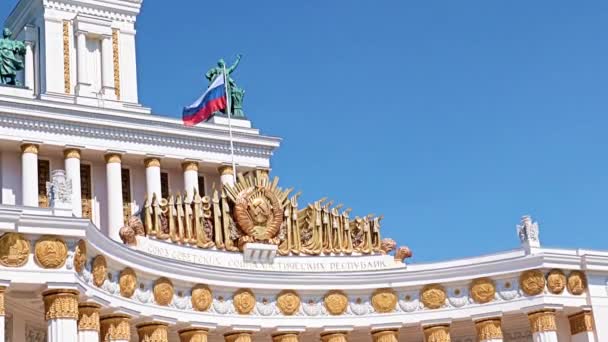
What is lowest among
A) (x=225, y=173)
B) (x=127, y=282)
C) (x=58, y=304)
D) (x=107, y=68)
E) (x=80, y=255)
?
(x=58, y=304)

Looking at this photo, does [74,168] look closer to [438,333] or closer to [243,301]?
[243,301]

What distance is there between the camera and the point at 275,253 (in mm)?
43094

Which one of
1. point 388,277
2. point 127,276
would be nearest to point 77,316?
point 127,276

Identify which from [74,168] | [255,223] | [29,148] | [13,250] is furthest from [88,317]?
[29,148]

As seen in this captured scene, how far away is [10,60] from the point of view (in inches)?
1983

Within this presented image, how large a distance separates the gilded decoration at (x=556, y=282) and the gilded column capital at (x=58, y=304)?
18676 mm

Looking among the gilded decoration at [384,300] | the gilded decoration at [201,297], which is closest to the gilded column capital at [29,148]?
the gilded decoration at [201,297]

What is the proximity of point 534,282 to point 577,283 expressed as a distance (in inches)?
75.8

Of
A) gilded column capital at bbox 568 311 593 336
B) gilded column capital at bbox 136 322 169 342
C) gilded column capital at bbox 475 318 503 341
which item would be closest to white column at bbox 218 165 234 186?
gilded column capital at bbox 136 322 169 342

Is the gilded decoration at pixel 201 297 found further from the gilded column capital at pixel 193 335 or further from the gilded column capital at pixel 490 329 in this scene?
the gilded column capital at pixel 490 329

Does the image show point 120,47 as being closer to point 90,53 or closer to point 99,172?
point 90,53

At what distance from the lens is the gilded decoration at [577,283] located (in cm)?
4338

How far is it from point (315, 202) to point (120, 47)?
14.8 metres

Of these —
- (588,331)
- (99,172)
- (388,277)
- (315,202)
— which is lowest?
(588,331)
